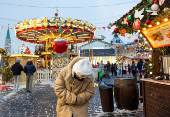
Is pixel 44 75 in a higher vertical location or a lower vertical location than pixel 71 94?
lower

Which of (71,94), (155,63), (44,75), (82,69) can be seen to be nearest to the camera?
(82,69)

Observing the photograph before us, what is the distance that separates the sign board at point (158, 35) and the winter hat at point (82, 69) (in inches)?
104

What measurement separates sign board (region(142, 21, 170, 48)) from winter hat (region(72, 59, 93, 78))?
8.64 feet

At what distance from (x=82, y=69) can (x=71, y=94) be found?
447 millimetres

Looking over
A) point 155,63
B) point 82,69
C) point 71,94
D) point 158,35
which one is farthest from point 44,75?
point 82,69

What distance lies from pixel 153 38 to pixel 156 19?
3.46 ft

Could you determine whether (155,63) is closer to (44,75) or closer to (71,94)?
(71,94)

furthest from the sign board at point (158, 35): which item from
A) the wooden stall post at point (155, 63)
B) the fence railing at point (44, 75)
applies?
the fence railing at point (44, 75)

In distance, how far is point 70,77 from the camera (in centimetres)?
244

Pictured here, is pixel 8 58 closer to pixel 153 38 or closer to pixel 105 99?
pixel 105 99

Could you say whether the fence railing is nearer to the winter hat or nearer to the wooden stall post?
the wooden stall post

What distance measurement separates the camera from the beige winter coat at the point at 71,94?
2.46m

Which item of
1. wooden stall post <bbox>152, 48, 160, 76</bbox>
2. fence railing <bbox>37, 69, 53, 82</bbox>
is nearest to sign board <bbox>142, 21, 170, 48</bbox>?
wooden stall post <bbox>152, 48, 160, 76</bbox>

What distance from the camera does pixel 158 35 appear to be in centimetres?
452
